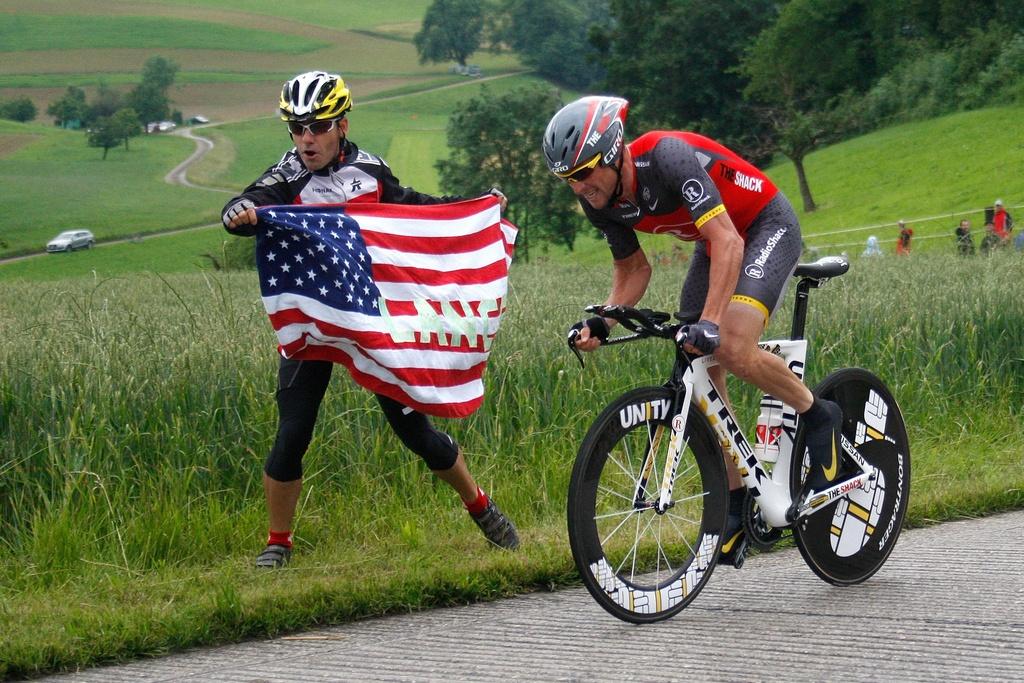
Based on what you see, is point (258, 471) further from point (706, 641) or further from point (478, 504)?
point (706, 641)

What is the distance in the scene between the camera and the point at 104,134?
76.6m

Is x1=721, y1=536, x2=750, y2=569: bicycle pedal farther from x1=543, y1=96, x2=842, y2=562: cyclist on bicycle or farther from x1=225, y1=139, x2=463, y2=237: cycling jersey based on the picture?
x1=225, y1=139, x2=463, y2=237: cycling jersey

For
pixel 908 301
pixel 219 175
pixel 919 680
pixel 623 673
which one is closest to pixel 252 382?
pixel 623 673

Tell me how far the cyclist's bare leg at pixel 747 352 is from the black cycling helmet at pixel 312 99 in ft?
6.28

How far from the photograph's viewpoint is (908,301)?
37.3 ft

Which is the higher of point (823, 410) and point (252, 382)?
point (823, 410)

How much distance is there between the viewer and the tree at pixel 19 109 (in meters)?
80.9

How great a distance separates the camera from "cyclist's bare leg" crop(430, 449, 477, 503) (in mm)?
6066

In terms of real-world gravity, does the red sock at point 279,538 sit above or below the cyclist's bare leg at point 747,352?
below

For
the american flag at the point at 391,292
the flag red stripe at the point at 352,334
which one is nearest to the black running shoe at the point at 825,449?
the american flag at the point at 391,292

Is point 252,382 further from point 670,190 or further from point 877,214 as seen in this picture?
point 877,214

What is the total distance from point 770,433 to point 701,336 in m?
0.95

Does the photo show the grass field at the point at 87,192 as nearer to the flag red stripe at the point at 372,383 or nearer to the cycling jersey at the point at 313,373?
the cycling jersey at the point at 313,373

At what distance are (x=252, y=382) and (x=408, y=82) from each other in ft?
354
